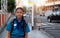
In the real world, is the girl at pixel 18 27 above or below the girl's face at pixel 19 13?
below

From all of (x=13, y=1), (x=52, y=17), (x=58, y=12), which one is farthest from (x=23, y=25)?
(x=13, y=1)

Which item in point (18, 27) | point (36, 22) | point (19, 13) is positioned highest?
point (19, 13)

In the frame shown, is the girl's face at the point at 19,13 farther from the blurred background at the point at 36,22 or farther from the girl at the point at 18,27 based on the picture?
the blurred background at the point at 36,22

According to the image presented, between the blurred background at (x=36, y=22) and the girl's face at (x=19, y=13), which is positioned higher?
the girl's face at (x=19, y=13)

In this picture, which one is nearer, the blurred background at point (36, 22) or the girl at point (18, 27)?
the girl at point (18, 27)

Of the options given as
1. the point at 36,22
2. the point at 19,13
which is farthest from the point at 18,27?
the point at 36,22

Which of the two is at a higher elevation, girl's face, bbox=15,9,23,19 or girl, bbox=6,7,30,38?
girl's face, bbox=15,9,23,19

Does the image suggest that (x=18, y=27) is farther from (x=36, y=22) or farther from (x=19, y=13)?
(x=36, y=22)

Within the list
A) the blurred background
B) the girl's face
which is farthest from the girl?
the blurred background

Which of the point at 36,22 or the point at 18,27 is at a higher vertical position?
the point at 18,27

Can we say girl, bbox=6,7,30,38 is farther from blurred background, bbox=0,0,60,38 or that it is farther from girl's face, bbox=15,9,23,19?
blurred background, bbox=0,0,60,38

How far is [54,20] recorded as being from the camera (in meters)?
A: 36.7

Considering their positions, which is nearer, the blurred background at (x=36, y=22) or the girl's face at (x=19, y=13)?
the girl's face at (x=19, y=13)

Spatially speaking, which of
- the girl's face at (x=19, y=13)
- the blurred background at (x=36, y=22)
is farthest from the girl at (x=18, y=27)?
the blurred background at (x=36, y=22)
